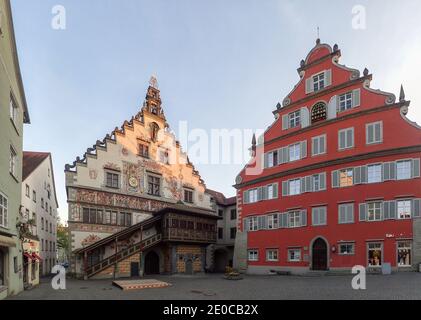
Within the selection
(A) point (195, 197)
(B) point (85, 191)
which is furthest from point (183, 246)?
(B) point (85, 191)

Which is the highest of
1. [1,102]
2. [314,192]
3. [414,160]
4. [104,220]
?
[1,102]

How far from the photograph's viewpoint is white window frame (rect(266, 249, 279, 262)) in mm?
31422

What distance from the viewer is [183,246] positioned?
112 feet

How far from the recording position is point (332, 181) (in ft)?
92.6

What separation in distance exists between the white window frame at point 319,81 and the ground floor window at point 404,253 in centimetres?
1436

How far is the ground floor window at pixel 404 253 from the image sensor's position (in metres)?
23.5

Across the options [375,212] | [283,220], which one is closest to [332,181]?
[375,212]

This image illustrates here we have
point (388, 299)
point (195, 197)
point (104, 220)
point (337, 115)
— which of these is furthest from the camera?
point (195, 197)

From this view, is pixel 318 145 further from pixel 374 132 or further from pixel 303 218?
pixel 303 218

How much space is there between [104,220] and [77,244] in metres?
3.13

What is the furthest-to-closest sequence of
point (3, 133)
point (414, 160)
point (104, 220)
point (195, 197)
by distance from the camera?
point (195, 197), point (104, 220), point (414, 160), point (3, 133)

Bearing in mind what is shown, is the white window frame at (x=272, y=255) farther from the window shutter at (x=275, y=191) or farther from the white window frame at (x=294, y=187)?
the white window frame at (x=294, y=187)

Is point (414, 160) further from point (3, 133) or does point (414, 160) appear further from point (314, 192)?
point (3, 133)

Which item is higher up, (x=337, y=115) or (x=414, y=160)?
(x=337, y=115)
